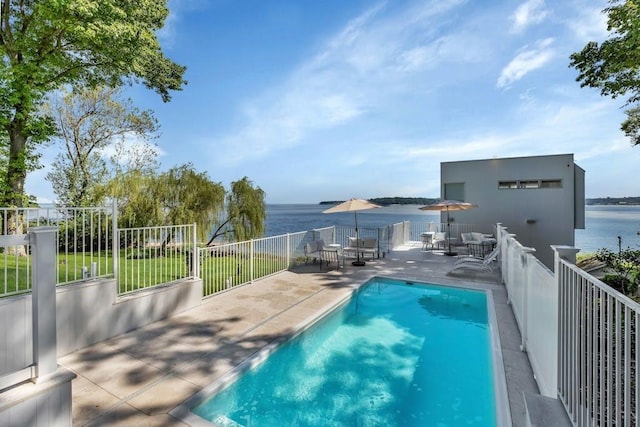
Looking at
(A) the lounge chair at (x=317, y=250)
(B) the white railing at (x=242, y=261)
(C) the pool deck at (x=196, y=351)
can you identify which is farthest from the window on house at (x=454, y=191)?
(B) the white railing at (x=242, y=261)

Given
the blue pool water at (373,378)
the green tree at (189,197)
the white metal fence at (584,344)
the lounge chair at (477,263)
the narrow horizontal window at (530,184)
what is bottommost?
the blue pool water at (373,378)

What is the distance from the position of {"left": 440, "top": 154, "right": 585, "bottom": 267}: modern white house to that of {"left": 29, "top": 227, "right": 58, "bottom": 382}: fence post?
50.8ft

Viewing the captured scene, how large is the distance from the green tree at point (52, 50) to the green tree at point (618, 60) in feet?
45.1

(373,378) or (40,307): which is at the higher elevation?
(40,307)

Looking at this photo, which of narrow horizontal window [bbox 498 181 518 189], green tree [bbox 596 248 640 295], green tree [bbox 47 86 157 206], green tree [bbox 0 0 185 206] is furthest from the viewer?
green tree [bbox 47 86 157 206]

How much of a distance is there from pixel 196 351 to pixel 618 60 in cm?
1366

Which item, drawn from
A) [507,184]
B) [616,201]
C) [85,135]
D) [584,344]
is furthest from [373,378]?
[616,201]

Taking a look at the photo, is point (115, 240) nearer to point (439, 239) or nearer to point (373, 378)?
point (373, 378)

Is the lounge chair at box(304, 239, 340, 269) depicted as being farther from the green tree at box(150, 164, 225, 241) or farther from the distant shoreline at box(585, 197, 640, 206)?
the distant shoreline at box(585, 197, 640, 206)

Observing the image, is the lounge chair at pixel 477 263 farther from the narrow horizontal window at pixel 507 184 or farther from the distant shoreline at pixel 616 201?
the distant shoreline at pixel 616 201

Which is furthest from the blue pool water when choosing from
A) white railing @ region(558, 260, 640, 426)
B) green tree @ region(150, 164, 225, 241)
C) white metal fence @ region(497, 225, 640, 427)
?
green tree @ region(150, 164, 225, 241)

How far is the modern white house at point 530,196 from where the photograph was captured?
13.0m

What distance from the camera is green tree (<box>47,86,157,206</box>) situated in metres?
14.5

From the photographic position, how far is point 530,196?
44.2 ft
